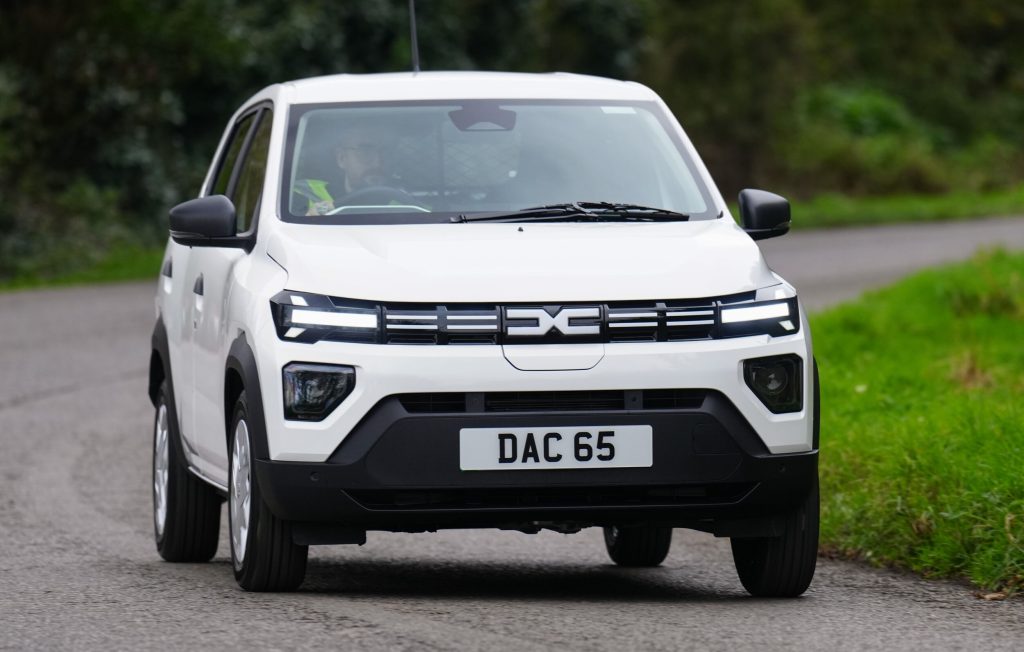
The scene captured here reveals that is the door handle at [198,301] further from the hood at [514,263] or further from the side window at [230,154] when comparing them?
the hood at [514,263]

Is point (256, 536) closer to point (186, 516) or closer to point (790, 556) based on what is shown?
point (186, 516)

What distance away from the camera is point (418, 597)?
22.2 feet

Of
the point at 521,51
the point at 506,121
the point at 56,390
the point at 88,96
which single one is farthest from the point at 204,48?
the point at 506,121

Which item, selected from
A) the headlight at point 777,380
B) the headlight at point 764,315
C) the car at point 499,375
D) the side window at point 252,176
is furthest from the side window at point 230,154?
Result: the headlight at point 777,380

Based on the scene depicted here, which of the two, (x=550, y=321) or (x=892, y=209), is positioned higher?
(x=550, y=321)

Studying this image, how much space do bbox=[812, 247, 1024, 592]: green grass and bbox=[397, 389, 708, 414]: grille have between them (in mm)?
1451

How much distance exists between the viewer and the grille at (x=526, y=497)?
6.36 metres

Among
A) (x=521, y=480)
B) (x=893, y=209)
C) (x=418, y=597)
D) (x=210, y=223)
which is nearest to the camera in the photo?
(x=521, y=480)

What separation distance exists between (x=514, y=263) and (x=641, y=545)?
2039 millimetres

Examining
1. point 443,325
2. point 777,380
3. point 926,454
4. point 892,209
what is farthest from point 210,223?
point 892,209

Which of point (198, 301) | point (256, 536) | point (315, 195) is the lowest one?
point (256, 536)

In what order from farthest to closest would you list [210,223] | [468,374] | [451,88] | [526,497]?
[451,88], [210,223], [526,497], [468,374]

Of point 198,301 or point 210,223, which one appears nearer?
point 210,223

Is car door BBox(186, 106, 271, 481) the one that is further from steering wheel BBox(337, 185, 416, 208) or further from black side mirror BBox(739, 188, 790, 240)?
black side mirror BBox(739, 188, 790, 240)
